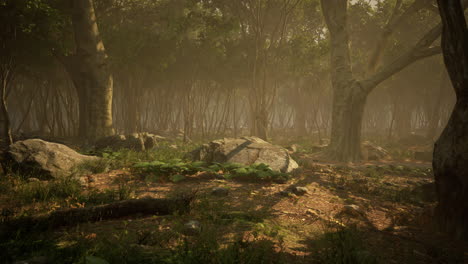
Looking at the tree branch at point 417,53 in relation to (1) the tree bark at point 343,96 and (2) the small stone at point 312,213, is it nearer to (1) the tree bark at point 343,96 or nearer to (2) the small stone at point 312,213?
(1) the tree bark at point 343,96

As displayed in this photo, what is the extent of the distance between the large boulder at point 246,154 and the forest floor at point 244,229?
1452 millimetres

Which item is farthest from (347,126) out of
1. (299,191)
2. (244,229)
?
(244,229)

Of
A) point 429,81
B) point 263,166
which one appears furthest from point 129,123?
point 429,81

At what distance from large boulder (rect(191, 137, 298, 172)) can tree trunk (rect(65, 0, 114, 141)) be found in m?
6.26

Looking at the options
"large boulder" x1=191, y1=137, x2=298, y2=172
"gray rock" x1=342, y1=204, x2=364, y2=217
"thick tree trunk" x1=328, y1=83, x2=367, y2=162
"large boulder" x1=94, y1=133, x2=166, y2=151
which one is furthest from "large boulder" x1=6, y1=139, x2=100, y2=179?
"thick tree trunk" x1=328, y1=83, x2=367, y2=162

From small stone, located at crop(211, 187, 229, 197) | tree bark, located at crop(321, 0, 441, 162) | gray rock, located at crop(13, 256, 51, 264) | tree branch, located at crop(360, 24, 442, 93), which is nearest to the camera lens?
gray rock, located at crop(13, 256, 51, 264)

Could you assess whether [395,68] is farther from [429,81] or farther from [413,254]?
[429,81]

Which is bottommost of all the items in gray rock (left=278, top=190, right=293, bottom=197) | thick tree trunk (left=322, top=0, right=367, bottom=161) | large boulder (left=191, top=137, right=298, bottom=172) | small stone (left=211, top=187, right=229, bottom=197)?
gray rock (left=278, top=190, right=293, bottom=197)

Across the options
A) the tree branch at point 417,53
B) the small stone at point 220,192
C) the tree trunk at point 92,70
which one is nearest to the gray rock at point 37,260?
the small stone at point 220,192

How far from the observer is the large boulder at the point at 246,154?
24.1 ft

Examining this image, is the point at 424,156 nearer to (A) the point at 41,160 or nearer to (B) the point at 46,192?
(B) the point at 46,192

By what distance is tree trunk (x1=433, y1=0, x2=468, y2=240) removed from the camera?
3.41 metres

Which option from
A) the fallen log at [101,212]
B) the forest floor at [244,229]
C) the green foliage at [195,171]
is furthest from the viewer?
the green foliage at [195,171]

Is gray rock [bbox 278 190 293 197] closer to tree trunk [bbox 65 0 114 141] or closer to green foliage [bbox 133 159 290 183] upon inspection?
green foliage [bbox 133 159 290 183]
